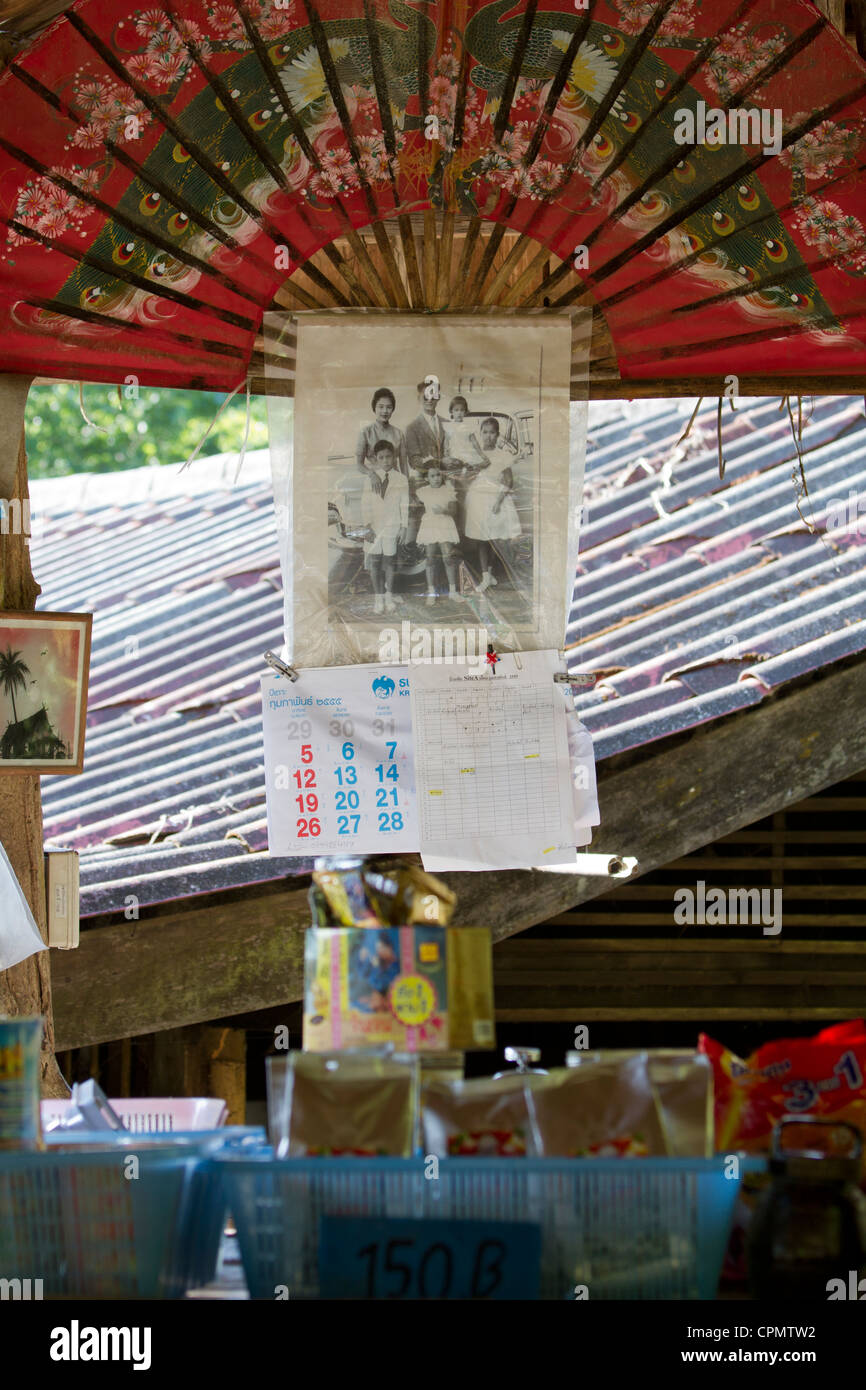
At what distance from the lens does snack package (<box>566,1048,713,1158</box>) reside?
236 centimetres

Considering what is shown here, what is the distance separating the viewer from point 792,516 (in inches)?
247

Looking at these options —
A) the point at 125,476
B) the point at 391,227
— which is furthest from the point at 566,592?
the point at 125,476

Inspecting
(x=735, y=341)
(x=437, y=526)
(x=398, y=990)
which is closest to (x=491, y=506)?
(x=437, y=526)

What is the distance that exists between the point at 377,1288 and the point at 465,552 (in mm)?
2518

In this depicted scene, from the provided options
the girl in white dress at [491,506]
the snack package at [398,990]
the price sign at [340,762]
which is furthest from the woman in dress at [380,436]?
the snack package at [398,990]

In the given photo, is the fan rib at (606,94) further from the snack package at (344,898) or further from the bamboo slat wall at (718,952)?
the bamboo slat wall at (718,952)

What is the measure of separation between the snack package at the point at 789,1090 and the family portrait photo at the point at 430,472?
2029 mm

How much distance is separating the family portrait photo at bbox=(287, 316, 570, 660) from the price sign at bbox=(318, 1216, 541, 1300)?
7.75 feet

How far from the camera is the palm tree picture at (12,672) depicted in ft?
14.5

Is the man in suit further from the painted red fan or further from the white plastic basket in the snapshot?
the white plastic basket

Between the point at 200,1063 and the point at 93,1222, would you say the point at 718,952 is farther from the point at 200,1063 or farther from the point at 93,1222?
the point at 93,1222

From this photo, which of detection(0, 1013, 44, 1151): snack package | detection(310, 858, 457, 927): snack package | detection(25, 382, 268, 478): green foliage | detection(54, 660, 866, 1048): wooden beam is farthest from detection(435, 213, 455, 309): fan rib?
detection(25, 382, 268, 478): green foliage

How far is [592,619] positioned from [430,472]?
5.75 ft

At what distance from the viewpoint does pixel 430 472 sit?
4363 millimetres
